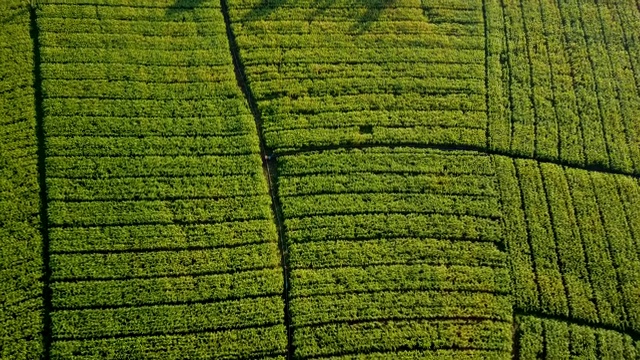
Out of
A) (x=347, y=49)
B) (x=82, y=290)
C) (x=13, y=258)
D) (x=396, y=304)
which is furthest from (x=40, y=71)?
(x=396, y=304)

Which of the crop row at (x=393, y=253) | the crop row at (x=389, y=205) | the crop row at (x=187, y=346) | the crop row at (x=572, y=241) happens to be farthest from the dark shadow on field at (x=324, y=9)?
the crop row at (x=187, y=346)

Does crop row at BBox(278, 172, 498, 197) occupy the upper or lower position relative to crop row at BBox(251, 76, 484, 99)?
lower

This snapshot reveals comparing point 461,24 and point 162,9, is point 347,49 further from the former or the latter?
point 162,9

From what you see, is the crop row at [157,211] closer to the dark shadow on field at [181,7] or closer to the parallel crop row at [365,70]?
the parallel crop row at [365,70]

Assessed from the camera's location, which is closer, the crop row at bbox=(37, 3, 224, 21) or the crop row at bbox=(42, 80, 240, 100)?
the crop row at bbox=(42, 80, 240, 100)

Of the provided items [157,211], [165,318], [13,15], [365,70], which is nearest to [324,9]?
[365,70]

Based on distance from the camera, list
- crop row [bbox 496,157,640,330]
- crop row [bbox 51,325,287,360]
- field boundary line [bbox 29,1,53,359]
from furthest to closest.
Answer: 1. crop row [bbox 496,157,640,330]
2. field boundary line [bbox 29,1,53,359]
3. crop row [bbox 51,325,287,360]

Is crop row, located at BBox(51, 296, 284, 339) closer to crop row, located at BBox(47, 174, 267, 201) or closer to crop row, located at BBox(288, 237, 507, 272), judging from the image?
crop row, located at BBox(288, 237, 507, 272)

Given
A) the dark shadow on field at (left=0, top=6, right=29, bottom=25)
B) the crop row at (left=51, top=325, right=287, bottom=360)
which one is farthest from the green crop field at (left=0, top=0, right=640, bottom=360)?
the dark shadow on field at (left=0, top=6, right=29, bottom=25)
